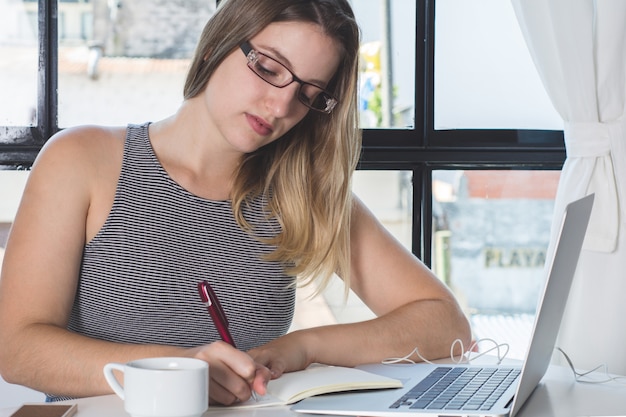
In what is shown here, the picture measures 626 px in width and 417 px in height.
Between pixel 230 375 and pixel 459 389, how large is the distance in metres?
0.31

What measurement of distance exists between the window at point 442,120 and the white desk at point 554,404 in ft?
3.80

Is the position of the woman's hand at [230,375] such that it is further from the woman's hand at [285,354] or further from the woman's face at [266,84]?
the woman's face at [266,84]

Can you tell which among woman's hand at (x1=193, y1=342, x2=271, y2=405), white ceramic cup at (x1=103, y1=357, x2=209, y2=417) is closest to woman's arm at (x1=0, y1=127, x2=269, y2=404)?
woman's hand at (x1=193, y1=342, x2=271, y2=405)

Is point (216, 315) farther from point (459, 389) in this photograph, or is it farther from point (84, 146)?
point (84, 146)

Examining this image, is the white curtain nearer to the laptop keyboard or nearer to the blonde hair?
the blonde hair

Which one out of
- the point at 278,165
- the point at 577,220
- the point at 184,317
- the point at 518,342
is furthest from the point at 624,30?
the point at 184,317

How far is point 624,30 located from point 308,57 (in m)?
1.12

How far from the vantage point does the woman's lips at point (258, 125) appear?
1.48 meters

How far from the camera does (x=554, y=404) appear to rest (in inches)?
45.1

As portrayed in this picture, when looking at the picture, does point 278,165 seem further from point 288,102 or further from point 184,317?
point 184,317

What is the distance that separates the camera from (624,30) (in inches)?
87.2

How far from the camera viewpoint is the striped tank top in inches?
58.2

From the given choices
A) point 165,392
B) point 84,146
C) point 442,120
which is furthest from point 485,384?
point 442,120

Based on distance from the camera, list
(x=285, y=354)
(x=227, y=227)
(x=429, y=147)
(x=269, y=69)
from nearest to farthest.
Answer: (x=285, y=354), (x=269, y=69), (x=227, y=227), (x=429, y=147)
